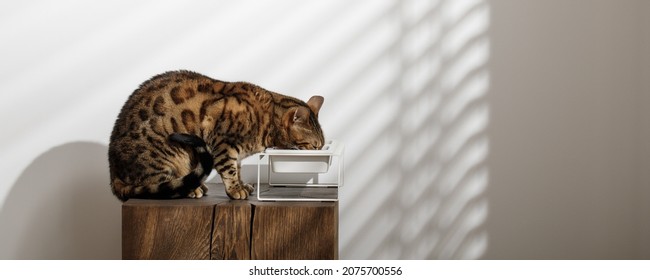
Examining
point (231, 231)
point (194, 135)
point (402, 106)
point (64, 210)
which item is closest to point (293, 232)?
point (231, 231)

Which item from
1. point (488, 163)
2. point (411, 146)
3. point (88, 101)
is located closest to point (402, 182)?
point (411, 146)

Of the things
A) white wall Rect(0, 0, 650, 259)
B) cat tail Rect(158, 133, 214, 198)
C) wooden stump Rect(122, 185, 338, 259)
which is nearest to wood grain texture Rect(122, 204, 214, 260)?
wooden stump Rect(122, 185, 338, 259)

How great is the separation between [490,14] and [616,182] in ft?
2.44

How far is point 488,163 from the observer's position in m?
2.87

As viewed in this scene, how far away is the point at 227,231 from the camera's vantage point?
2.14 m

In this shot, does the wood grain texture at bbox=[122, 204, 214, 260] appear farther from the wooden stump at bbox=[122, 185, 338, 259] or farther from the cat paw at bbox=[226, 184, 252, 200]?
the cat paw at bbox=[226, 184, 252, 200]

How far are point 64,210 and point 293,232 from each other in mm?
1160

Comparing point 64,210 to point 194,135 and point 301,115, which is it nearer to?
point 194,135

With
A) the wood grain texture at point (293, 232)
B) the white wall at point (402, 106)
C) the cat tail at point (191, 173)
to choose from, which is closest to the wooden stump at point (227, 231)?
the wood grain texture at point (293, 232)

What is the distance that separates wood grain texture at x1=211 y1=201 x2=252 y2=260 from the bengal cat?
149 mm

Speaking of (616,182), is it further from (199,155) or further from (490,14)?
(199,155)

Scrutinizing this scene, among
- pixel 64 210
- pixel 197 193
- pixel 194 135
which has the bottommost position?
pixel 64 210

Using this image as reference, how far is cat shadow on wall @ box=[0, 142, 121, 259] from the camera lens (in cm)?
289

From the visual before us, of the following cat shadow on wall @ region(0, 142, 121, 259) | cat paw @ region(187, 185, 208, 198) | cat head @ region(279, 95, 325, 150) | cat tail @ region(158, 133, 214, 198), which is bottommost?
cat shadow on wall @ region(0, 142, 121, 259)
